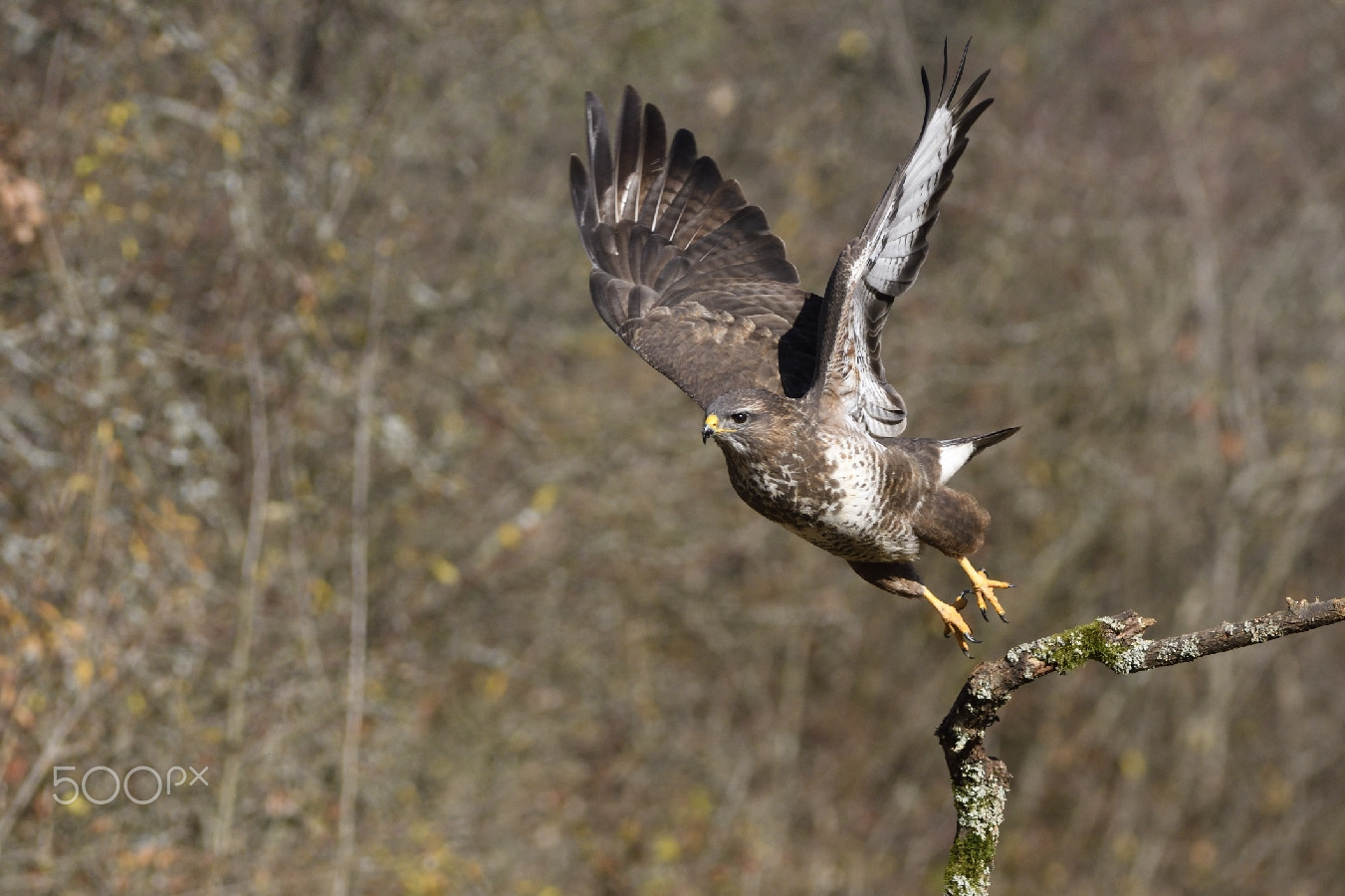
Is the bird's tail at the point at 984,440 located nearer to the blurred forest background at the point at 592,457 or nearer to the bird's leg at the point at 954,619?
the bird's leg at the point at 954,619

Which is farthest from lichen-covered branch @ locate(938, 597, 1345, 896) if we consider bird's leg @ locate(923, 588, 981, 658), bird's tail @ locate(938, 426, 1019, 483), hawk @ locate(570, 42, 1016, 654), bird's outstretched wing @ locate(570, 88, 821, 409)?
bird's outstretched wing @ locate(570, 88, 821, 409)

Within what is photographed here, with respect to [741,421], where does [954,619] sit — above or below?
below

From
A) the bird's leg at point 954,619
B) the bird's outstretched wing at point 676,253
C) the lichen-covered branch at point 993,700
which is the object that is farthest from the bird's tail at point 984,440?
the lichen-covered branch at point 993,700

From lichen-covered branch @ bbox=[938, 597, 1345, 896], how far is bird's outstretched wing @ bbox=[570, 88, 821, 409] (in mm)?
2374

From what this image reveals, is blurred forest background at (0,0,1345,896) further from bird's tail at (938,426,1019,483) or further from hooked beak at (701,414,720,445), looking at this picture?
bird's tail at (938,426,1019,483)

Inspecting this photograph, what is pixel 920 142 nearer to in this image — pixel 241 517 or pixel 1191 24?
pixel 241 517

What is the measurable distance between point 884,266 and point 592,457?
14.7 feet

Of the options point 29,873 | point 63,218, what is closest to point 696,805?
point 29,873

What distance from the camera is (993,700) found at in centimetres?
355

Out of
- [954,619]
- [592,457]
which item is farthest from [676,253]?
[592,457]

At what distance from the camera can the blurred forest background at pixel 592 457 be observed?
7.03m

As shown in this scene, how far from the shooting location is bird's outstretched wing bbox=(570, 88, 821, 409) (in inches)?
234

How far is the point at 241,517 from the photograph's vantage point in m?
7.95

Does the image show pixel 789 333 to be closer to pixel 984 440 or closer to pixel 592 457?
pixel 984 440
